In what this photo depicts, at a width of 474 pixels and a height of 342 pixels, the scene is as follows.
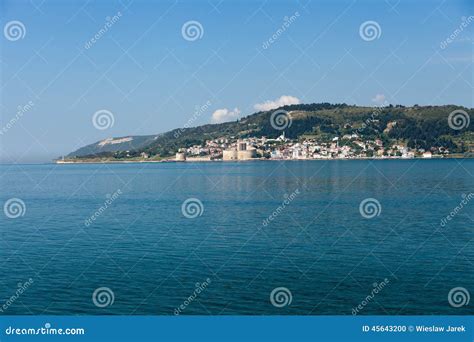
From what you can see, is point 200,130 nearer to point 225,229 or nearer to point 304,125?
point 304,125

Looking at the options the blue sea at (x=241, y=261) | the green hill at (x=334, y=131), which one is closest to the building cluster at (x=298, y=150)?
the green hill at (x=334, y=131)

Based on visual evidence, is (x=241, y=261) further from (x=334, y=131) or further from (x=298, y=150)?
(x=334, y=131)

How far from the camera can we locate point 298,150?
154125 millimetres

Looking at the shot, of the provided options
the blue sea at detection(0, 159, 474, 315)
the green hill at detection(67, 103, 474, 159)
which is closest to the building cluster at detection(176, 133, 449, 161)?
the green hill at detection(67, 103, 474, 159)

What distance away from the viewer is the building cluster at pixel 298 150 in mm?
152875

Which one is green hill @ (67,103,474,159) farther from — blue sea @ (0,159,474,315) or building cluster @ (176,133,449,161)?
blue sea @ (0,159,474,315)

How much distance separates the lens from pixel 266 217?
3581 centimetres

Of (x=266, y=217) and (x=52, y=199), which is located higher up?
(x=266, y=217)

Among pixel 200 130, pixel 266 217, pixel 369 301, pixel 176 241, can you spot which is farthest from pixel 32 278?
pixel 200 130

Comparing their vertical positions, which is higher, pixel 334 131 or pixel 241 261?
pixel 334 131

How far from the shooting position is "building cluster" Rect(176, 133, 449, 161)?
502ft

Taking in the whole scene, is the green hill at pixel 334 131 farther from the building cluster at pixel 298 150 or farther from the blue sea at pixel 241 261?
the blue sea at pixel 241 261

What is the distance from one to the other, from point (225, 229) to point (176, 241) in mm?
4263

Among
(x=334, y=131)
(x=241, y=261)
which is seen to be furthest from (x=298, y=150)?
(x=241, y=261)
